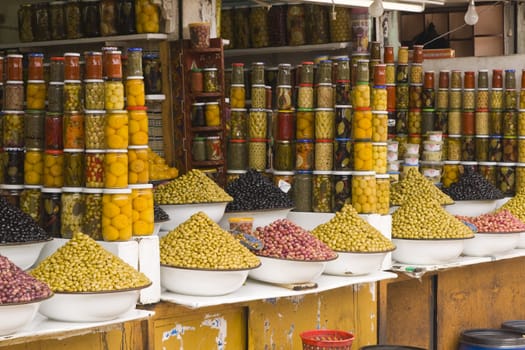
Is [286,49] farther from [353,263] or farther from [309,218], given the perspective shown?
[353,263]

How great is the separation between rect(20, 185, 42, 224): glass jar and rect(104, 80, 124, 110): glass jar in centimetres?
51

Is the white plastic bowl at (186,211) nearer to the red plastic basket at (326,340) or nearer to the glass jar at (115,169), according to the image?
the red plastic basket at (326,340)

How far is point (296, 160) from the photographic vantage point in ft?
16.2

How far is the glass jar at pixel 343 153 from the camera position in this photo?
4816 mm

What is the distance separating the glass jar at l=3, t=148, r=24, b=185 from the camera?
160 inches

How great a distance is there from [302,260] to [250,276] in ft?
0.91

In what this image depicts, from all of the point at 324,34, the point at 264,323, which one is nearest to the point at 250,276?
the point at 264,323

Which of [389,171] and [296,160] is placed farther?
[389,171]

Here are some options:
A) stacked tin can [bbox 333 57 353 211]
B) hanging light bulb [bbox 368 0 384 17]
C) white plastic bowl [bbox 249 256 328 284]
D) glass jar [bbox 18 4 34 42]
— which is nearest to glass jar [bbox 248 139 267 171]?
stacked tin can [bbox 333 57 353 211]

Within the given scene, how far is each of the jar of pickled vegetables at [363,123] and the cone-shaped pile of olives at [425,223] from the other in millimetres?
569

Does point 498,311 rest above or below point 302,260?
below

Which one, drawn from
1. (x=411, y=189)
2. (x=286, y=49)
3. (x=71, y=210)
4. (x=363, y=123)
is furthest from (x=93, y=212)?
(x=286, y=49)

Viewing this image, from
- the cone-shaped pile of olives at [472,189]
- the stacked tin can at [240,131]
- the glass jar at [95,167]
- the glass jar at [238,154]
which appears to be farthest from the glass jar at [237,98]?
the cone-shaped pile of olives at [472,189]

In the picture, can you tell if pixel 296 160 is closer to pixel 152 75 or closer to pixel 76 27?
pixel 152 75
